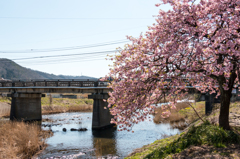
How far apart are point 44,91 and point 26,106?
223 inches

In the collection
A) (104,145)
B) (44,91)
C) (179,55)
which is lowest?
(104,145)

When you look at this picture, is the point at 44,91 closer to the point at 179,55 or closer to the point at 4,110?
the point at 4,110

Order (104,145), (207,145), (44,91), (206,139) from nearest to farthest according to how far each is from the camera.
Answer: (207,145) → (206,139) → (104,145) → (44,91)

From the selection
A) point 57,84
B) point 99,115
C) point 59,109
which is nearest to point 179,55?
point 99,115

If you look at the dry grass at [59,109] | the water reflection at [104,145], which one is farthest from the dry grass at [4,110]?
the water reflection at [104,145]

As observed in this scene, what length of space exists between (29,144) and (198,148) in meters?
13.7

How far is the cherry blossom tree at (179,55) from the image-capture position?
855 cm

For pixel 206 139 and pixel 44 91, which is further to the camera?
pixel 44 91

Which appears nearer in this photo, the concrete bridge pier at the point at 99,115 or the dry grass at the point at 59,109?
the concrete bridge pier at the point at 99,115

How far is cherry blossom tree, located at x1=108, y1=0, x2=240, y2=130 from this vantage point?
855cm

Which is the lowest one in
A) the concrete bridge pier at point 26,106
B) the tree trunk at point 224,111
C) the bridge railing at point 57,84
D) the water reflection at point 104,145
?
the water reflection at point 104,145

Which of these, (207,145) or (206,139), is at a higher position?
(206,139)

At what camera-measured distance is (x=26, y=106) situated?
41.4m

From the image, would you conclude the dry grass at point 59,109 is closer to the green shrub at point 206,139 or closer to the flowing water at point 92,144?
the flowing water at point 92,144
